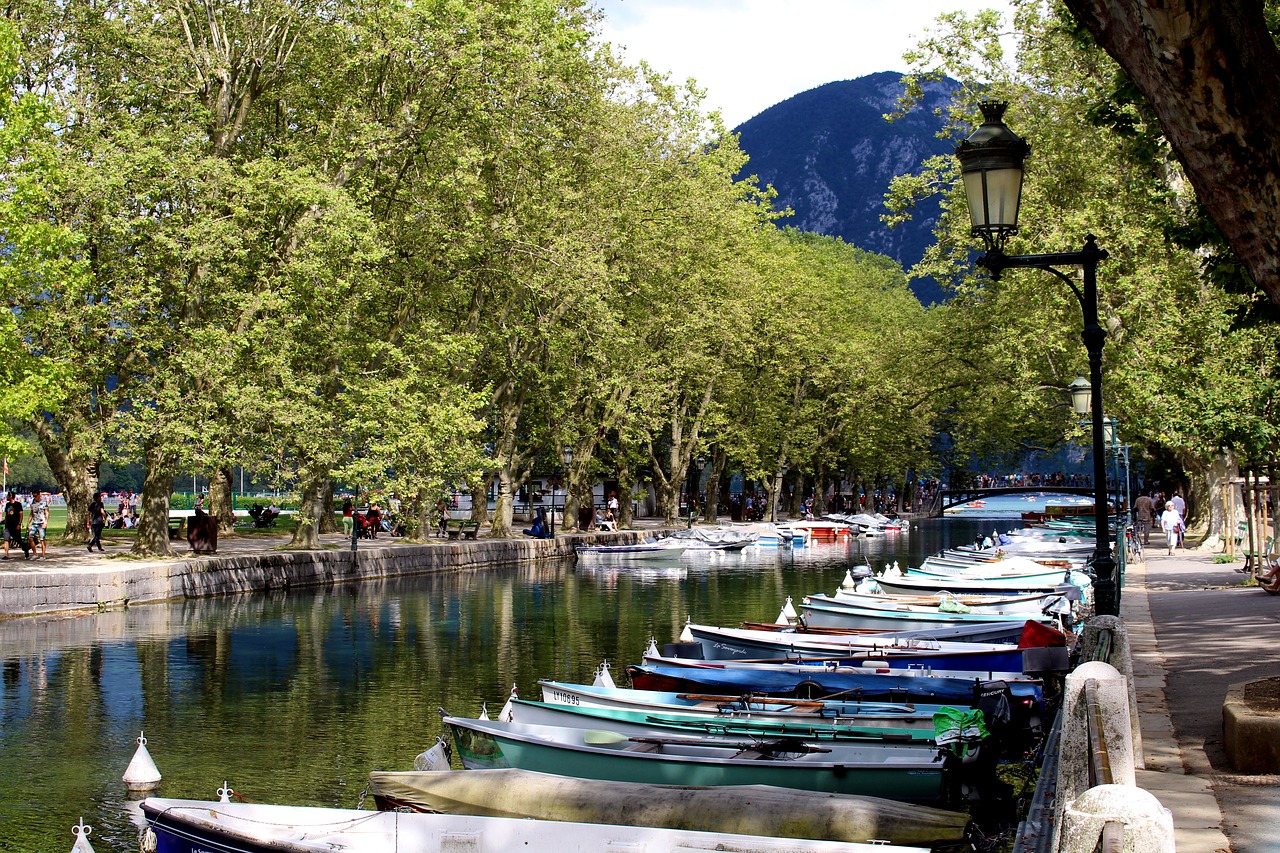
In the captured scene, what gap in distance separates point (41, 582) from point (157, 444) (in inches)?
290

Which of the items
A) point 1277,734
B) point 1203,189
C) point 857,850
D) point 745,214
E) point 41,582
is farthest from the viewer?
point 745,214

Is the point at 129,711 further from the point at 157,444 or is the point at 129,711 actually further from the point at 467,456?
the point at 467,456

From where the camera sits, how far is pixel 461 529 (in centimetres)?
5053

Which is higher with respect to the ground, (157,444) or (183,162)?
(183,162)

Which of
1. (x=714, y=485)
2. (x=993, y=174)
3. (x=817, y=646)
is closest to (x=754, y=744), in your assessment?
(x=993, y=174)

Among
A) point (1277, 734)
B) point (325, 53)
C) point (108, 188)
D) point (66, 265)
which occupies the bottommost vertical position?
point (1277, 734)

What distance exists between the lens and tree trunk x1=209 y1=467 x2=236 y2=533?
40.5 m

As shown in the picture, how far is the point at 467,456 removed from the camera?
37.1 meters

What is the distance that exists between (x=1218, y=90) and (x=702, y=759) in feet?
23.7

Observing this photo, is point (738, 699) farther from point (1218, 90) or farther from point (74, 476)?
→ point (74, 476)

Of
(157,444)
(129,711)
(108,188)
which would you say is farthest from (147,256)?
(129,711)

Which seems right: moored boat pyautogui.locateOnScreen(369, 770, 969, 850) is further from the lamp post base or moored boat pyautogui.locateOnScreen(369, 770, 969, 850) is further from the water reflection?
the lamp post base

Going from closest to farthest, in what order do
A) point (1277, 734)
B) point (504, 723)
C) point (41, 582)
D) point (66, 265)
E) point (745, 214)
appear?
point (1277, 734) < point (504, 723) < point (41, 582) < point (66, 265) < point (745, 214)

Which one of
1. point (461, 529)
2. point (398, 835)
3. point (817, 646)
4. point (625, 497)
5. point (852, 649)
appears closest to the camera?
point (398, 835)
